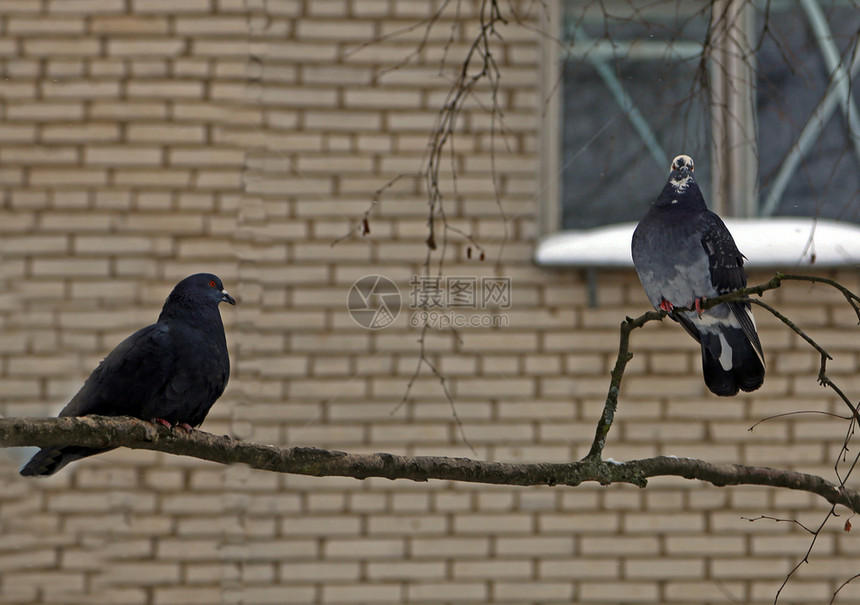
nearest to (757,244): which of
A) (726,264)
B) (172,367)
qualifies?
(726,264)

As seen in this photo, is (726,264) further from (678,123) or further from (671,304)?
(678,123)

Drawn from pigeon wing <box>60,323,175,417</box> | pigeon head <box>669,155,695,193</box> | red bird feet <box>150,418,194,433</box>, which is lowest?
red bird feet <box>150,418,194,433</box>

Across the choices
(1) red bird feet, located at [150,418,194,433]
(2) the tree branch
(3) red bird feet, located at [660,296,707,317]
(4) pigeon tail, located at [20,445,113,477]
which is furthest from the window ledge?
(4) pigeon tail, located at [20,445,113,477]

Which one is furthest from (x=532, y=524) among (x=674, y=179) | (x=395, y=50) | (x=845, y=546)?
(x=674, y=179)

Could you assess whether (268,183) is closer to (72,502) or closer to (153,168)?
(153,168)

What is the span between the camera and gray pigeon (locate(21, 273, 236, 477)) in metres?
1.62

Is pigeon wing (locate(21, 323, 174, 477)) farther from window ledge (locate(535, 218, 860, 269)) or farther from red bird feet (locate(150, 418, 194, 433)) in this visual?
window ledge (locate(535, 218, 860, 269))

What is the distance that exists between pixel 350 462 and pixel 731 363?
28.0 inches

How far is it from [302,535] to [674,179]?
2552 mm

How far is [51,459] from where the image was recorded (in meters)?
1.48

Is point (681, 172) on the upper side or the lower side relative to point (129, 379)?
upper

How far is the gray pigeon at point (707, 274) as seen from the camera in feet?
4.78

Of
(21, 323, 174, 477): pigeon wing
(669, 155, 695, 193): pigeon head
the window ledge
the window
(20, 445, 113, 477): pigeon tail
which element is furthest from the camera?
the window

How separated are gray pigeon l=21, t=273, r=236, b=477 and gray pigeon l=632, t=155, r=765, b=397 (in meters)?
0.81
